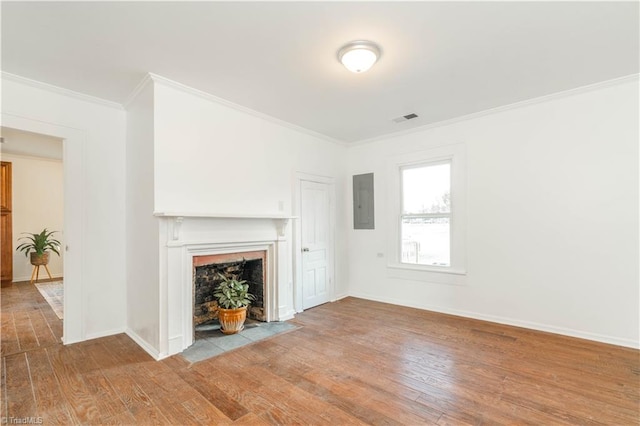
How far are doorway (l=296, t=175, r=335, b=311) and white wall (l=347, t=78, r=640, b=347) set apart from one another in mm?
1592

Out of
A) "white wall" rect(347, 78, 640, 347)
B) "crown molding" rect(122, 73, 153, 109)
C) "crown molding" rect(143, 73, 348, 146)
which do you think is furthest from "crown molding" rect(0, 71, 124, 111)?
"white wall" rect(347, 78, 640, 347)

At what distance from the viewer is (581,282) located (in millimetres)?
3463

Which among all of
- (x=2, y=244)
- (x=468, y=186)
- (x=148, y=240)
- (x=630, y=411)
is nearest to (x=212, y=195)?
(x=148, y=240)

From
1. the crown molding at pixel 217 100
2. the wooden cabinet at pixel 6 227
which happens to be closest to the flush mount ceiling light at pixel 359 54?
the crown molding at pixel 217 100

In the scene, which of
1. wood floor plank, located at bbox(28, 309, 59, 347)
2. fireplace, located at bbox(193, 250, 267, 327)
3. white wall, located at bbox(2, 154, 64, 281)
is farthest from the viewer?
white wall, located at bbox(2, 154, 64, 281)

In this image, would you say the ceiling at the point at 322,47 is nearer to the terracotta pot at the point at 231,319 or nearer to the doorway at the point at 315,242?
the doorway at the point at 315,242

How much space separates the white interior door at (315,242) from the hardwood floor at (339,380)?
1.15m

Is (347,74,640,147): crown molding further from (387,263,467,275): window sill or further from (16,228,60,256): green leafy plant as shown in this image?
(16,228,60,256): green leafy plant

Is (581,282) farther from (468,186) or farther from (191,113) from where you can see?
(191,113)

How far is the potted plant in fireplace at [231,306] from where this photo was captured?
142 inches

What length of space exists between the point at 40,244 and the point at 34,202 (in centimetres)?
106

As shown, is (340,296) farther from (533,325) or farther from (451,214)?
(533,325)

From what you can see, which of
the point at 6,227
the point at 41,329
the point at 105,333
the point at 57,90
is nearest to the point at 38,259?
the point at 6,227

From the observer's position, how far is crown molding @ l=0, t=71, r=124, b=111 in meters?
3.00
